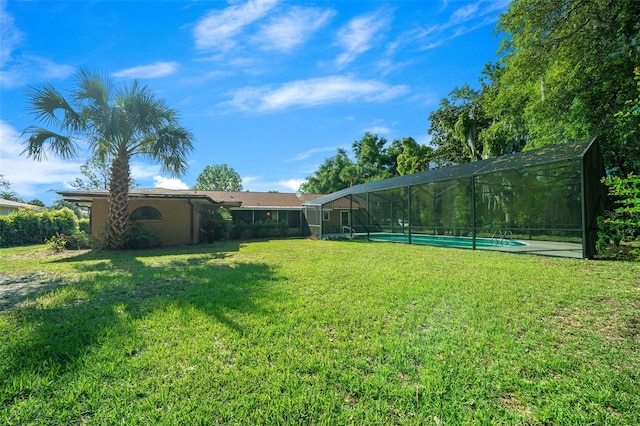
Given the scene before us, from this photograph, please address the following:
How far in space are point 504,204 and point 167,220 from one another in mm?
15548

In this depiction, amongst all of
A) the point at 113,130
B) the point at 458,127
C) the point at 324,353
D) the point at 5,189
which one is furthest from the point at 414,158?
the point at 5,189

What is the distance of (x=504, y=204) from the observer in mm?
12383

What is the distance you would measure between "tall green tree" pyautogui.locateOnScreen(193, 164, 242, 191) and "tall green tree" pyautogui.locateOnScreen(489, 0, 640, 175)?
39.2 m

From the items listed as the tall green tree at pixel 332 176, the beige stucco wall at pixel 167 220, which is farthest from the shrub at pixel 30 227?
the tall green tree at pixel 332 176

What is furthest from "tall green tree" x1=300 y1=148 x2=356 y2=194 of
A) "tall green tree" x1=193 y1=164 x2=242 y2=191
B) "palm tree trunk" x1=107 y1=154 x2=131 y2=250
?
"palm tree trunk" x1=107 y1=154 x2=131 y2=250

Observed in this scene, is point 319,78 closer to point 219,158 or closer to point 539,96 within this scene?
point 539,96

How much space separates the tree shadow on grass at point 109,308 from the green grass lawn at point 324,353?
24 mm

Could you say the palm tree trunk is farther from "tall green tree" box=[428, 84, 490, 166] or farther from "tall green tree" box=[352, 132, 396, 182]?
"tall green tree" box=[352, 132, 396, 182]

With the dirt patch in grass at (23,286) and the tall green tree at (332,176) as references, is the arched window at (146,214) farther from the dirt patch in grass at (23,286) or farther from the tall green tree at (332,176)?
the tall green tree at (332,176)

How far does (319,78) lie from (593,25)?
30.7ft

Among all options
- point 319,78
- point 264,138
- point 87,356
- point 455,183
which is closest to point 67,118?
point 319,78

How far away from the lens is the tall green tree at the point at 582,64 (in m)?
9.02

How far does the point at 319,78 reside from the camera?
11.6 meters

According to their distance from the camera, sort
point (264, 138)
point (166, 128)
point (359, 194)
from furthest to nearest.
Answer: point (264, 138), point (359, 194), point (166, 128)
